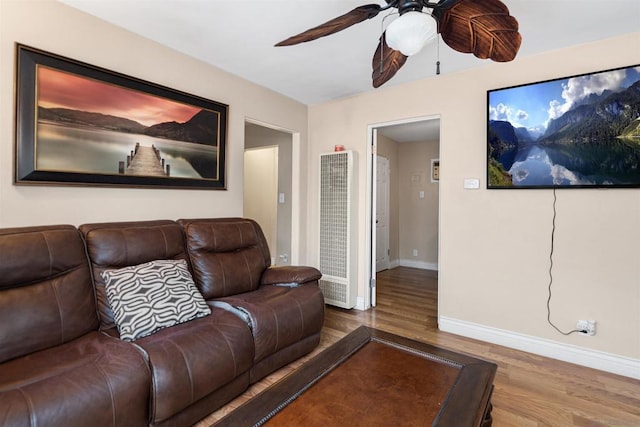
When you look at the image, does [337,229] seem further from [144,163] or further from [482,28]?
[482,28]

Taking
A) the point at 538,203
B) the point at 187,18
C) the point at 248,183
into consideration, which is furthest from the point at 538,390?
the point at 248,183

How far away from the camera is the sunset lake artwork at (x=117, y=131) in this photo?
1851 millimetres

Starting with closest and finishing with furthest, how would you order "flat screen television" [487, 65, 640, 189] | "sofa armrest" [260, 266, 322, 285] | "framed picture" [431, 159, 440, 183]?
"flat screen television" [487, 65, 640, 189] → "sofa armrest" [260, 266, 322, 285] → "framed picture" [431, 159, 440, 183]

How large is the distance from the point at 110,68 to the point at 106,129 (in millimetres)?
426

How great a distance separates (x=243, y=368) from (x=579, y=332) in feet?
8.09

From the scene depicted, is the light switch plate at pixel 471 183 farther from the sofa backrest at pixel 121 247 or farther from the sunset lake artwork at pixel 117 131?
the sofa backrest at pixel 121 247

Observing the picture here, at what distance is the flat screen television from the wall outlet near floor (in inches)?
39.9

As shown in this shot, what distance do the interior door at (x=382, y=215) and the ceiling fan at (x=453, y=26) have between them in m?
3.64

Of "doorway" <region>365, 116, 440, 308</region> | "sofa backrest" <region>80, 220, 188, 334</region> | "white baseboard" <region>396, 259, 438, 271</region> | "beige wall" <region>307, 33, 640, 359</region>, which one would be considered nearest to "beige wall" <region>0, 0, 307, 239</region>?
"sofa backrest" <region>80, 220, 188, 334</region>

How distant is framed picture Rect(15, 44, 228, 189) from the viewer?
1780 millimetres

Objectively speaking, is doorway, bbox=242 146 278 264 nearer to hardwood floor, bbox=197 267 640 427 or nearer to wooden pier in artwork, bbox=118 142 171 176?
hardwood floor, bbox=197 267 640 427

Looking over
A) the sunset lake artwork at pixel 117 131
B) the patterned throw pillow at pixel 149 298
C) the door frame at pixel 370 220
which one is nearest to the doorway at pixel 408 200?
the door frame at pixel 370 220

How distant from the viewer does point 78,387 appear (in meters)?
1.20

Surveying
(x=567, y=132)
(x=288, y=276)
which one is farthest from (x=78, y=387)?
(x=567, y=132)
